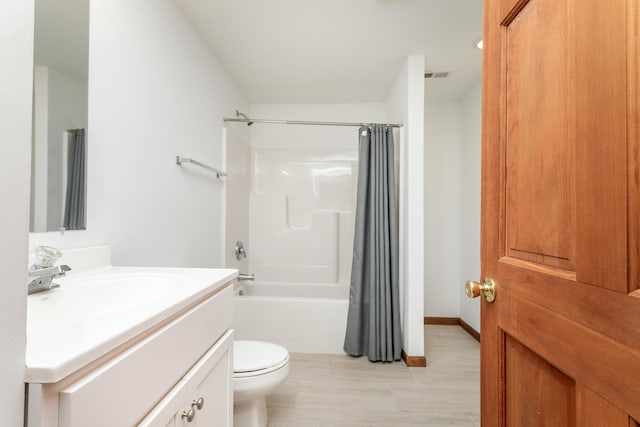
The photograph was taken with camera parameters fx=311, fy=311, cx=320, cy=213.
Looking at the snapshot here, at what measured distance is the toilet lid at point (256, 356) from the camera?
144 centimetres

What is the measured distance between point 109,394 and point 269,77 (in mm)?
2672

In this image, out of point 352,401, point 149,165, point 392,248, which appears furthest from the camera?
point 392,248

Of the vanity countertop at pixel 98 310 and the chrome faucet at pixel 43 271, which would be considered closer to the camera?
the vanity countertop at pixel 98 310

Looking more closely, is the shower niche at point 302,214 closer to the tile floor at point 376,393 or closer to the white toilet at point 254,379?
the tile floor at point 376,393

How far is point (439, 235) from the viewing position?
318 centimetres

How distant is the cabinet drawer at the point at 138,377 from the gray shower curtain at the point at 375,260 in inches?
64.9

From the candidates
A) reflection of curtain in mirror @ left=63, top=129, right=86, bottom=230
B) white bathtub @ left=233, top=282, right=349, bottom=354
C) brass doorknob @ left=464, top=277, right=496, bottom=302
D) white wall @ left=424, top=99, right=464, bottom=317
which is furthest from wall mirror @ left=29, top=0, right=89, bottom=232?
white wall @ left=424, top=99, right=464, bottom=317

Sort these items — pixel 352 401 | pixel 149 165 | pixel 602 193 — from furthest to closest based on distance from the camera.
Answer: pixel 352 401, pixel 149 165, pixel 602 193

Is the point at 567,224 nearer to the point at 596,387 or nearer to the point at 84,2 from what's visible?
the point at 596,387

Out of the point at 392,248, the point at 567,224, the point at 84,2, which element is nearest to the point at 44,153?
the point at 84,2

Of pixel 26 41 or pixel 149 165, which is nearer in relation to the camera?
pixel 26 41

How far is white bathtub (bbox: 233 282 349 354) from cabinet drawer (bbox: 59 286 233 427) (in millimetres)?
A: 1599

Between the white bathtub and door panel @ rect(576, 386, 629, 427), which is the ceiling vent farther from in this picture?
door panel @ rect(576, 386, 629, 427)

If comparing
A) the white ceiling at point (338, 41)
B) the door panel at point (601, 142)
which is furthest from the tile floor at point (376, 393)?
the white ceiling at point (338, 41)
